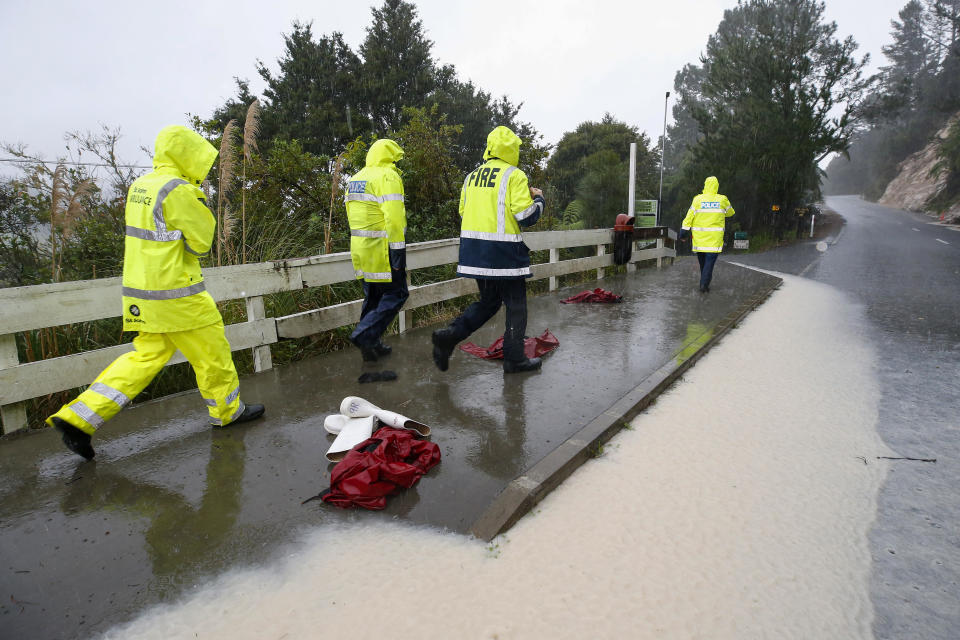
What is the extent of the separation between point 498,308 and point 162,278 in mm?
2671

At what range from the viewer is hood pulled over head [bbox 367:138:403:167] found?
213 inches

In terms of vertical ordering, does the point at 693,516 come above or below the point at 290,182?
below

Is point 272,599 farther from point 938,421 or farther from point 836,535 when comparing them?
point 938,421

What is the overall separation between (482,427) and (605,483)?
3.36 ft

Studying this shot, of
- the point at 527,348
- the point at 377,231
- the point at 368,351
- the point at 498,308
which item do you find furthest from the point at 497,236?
the point at 368,351

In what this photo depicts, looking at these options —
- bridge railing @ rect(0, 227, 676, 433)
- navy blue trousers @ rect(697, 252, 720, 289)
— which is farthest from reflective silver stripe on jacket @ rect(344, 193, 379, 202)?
navy blue trousers @ rect(697, 252, 720, 289)

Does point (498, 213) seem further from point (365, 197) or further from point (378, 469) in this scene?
point (378, 469)

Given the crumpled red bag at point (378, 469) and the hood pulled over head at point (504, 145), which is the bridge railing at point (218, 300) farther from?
the crumpled red bag at point (378, 469)

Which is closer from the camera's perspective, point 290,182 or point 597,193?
point 290,182

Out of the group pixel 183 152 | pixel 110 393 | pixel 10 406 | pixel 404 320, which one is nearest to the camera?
pixel 110 393

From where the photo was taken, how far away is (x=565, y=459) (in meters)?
3.46

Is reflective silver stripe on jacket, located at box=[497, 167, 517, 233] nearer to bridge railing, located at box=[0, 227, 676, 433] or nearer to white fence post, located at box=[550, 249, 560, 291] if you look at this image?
bridge railing, located at box=[0, 227, 676, 433]

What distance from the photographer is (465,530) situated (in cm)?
282

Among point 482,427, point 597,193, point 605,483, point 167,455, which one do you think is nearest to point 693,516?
point 605,483
